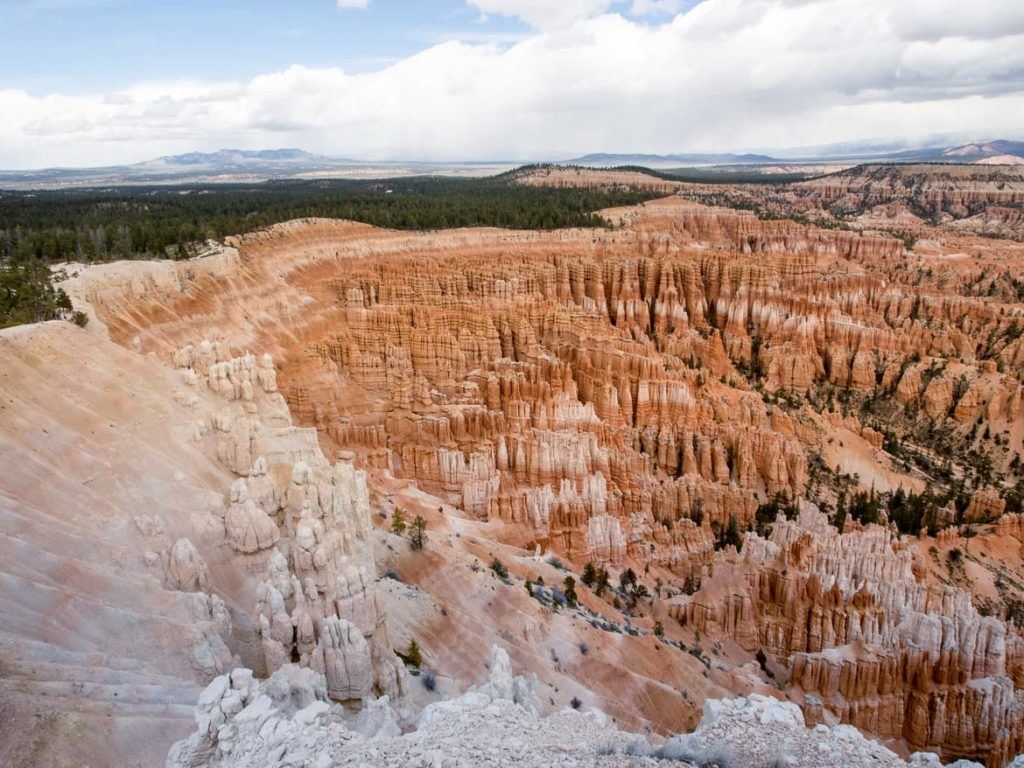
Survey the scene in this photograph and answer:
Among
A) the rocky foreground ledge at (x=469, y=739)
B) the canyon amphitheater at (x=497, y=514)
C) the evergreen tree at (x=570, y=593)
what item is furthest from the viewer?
the evergreen tree at (x=570, y=593)

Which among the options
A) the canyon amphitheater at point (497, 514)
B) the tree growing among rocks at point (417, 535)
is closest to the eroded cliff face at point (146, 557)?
the canyon amphitheater at point (497, 514)

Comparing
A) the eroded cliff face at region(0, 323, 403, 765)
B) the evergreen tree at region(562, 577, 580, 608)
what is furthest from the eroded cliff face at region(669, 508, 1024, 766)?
the eroded cliff face at region(0, 323, 403, 765)

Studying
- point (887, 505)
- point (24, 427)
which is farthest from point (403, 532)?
point (887, 505)

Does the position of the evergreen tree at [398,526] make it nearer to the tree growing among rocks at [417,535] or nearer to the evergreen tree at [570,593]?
the tree growing among rocks at [417,535]

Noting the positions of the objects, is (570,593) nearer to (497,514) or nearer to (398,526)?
(398,526)

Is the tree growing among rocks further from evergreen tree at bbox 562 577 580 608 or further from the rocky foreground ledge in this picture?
the rocky foreground ledge

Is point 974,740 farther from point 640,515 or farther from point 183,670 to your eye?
point 183,670
